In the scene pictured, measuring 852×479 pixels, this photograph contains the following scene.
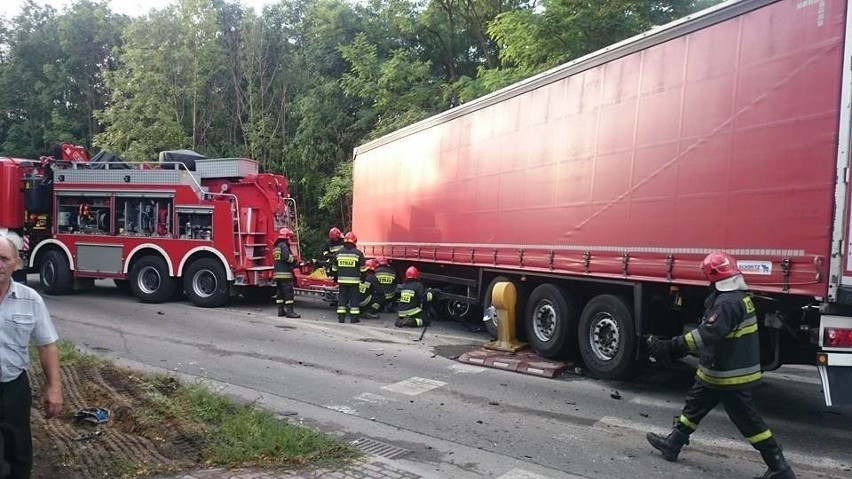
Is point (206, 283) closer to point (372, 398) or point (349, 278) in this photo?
point (349, 278)

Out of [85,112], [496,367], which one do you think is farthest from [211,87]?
[496,367]

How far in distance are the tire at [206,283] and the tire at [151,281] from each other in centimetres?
38

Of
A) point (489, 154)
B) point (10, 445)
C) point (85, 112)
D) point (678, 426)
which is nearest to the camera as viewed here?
point (10, 445)

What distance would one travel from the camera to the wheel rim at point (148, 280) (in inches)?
498

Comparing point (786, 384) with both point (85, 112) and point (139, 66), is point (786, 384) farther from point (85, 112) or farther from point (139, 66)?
point (85, 112)

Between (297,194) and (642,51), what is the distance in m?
18.2

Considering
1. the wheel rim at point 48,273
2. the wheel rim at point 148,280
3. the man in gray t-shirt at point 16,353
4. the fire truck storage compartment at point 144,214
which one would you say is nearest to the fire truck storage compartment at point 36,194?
the wheel rim at point 48,273

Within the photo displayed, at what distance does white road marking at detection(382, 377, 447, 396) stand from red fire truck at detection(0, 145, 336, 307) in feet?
18.1

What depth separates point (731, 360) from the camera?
448cm

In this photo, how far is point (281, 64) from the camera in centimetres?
2389

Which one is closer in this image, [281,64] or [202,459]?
[202,459]

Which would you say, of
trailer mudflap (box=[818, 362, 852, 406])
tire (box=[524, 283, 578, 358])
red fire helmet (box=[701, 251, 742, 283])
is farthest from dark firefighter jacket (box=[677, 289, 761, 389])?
tire (box=[524, 283, 578, 358])

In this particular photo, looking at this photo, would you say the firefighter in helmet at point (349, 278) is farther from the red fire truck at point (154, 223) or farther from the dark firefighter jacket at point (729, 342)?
the dark firefighter jacket at point (729, 342)

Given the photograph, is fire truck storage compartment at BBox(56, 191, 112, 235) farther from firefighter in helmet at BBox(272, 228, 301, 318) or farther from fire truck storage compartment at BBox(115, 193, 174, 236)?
firefighter in helmet at BBox(272, 228, 301, 318)
